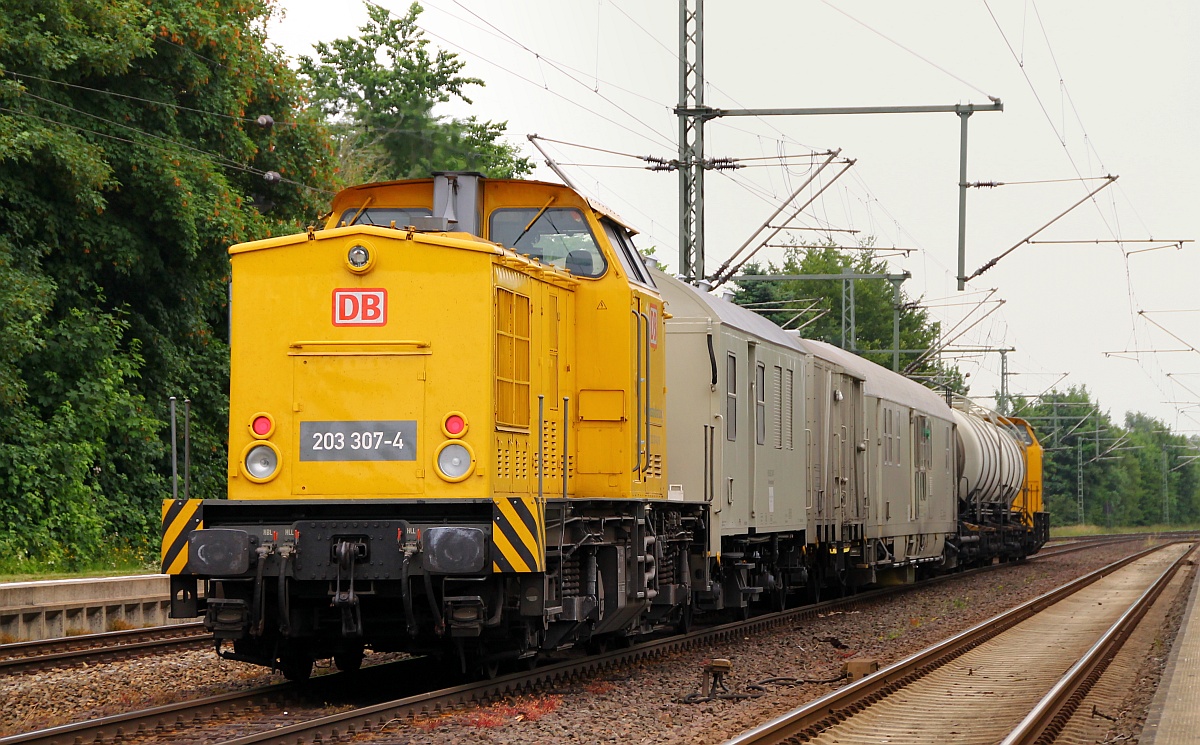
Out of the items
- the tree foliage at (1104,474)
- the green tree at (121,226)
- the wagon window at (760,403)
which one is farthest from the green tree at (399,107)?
the tree foliage at (1104,474)

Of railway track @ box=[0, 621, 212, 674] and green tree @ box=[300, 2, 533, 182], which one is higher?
green tree @ box=[300, 2, 533, 182]

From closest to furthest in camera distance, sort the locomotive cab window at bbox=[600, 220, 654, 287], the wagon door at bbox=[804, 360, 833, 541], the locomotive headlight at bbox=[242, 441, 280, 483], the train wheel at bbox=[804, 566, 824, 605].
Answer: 1. the locomotive headlight at bbox=[242, 441, 280, 483]
2. the locomotive cab window at bbox=[600, 220, 654, 287]
3. the wagon door at bbox=[804, 360, 833, 541]
4. the train wheel at bbox=[804, 566, 824, 605]

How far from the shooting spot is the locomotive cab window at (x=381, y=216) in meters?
10.1

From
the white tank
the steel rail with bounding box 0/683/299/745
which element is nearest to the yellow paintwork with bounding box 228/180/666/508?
the steel rail with bounding box 0/683/299/745

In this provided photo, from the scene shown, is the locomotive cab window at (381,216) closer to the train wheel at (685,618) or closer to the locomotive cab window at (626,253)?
the locomotive cab window at (626,253)

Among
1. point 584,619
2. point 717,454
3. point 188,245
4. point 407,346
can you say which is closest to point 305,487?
point 407,346

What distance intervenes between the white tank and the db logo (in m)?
21.7

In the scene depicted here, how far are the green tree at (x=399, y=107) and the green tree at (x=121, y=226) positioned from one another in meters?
14.9

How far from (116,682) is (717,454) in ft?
18.9

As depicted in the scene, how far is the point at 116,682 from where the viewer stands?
1009 cm

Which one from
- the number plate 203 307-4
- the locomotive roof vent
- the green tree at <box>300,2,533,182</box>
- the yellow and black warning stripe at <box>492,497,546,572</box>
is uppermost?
the green tree at <box>300,2,533,182</box>

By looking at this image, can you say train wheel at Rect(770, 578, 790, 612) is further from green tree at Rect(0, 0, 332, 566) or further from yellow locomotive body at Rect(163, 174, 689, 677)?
green tree at Rect(0, 0, 332, 566)

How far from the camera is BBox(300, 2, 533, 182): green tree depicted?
4219 centimetres

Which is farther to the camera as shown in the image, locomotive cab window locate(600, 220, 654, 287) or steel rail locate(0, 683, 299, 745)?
locomotive cab window locate(600, 220, 654, 287)
